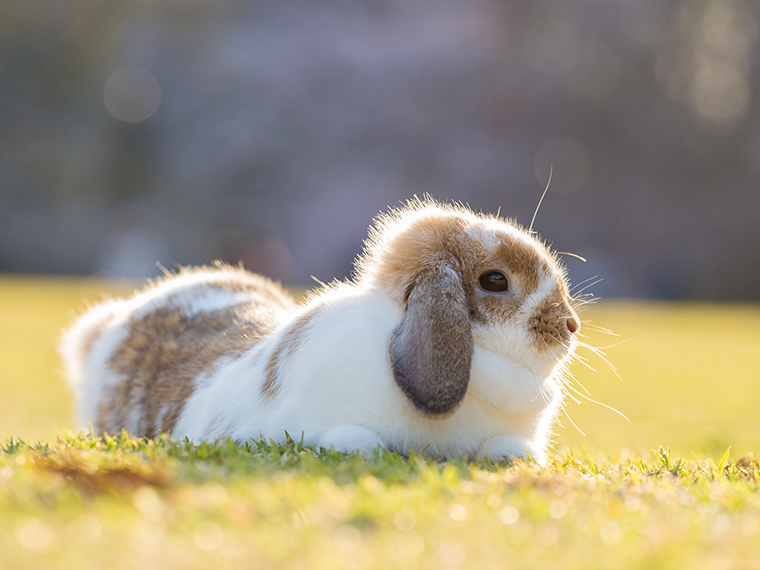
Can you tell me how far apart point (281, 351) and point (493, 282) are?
889 millimetres

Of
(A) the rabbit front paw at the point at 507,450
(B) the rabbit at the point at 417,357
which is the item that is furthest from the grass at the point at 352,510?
(B) the rabbit at the point at 417,357

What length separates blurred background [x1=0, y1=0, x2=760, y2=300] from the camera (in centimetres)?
2598

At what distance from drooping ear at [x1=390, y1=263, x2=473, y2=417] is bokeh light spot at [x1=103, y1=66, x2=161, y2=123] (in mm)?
27620

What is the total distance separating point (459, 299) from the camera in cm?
242

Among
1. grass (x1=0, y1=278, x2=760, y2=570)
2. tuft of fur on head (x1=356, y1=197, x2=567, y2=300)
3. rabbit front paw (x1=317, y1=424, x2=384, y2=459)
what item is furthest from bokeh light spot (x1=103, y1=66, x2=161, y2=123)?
rabbit front paw (x1=317, y1=424, x2=384, y2=459)

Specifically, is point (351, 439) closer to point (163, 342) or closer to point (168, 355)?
point (168, 355)

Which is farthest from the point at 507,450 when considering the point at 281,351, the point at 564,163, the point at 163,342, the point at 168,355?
the point at 564,163

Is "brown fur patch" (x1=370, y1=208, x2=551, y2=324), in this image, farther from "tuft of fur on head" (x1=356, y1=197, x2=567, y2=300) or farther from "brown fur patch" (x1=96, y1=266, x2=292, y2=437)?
"brown fur patch" (x1=96, y1=266, x2=292, y2=437)

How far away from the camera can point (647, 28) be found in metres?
27.0

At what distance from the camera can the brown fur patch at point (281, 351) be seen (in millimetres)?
2666

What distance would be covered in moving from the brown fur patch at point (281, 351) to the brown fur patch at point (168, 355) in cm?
43

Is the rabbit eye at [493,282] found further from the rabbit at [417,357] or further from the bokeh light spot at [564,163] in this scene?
the bokeh light spot at [564,163]

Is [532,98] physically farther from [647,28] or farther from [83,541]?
[83,541]

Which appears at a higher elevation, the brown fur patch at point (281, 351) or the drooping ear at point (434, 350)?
the drooping ear at point (434, 350)
